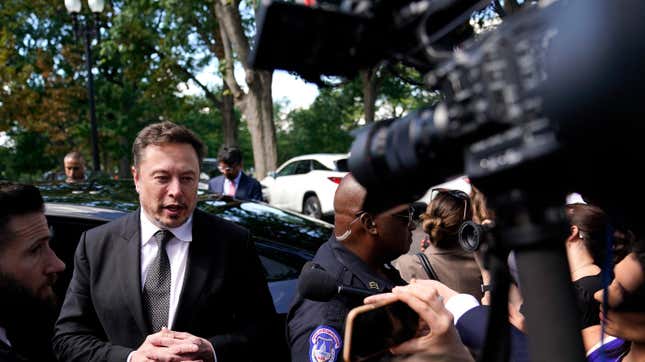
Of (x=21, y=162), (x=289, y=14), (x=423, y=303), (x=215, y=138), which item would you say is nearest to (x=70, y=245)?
(x=423, y=303)

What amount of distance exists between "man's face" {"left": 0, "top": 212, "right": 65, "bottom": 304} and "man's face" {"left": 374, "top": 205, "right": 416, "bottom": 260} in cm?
128

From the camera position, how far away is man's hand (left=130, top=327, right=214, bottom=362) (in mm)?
2188

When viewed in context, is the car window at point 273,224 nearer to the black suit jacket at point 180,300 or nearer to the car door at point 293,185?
the black suit jacket at point 180,300

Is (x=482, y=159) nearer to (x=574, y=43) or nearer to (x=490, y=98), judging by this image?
(x=490, y=98)

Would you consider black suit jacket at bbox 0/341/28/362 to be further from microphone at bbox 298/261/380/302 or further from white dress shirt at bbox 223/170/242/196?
white dress shirt at bbox 223/170/242/196

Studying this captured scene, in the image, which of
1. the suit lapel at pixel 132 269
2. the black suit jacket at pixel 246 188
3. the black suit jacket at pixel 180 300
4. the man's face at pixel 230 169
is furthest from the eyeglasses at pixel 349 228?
the man's face at pixel 230 169

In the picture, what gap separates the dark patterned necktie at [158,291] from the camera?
7.91 ft

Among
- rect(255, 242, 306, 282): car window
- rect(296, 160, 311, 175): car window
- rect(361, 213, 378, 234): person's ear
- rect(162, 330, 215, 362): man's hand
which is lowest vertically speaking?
rect(162, 330, 215, 362): man's hand

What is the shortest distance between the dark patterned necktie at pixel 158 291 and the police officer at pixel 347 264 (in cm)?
67

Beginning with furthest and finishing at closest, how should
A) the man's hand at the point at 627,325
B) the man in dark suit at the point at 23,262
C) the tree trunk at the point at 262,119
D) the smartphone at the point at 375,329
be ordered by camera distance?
the tree trunk at the point at 262,119, the man in dark suit at the point at 23,262, the man's hand at the point at 627,325, the smartphone at the point at 375,329

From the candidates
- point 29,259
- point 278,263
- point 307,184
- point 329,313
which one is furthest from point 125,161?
point 329,313

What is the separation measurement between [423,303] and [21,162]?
31545mm

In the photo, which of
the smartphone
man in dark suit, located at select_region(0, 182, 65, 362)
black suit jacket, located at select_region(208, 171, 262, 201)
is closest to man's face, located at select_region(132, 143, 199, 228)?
man in dark suit, located at select_region(0, 182, 65, 362)

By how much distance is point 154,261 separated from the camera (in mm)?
2500
